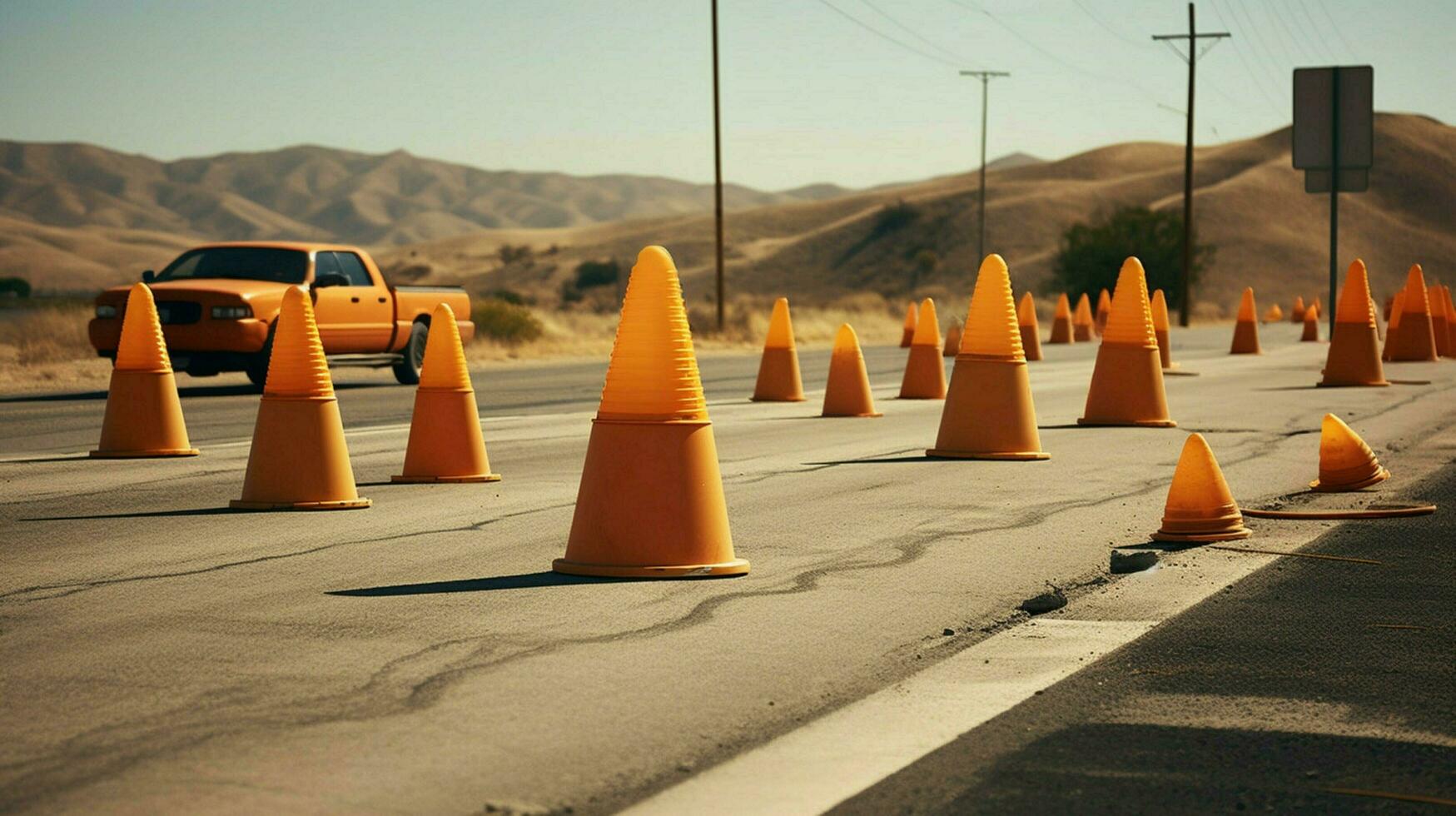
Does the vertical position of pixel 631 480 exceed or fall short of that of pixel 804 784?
it exceeds it

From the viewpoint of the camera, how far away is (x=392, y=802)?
4.29 m

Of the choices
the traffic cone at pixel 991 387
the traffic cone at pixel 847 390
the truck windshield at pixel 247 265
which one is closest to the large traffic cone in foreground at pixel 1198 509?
the traffic cone at pixel 991 387

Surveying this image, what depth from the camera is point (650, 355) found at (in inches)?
301

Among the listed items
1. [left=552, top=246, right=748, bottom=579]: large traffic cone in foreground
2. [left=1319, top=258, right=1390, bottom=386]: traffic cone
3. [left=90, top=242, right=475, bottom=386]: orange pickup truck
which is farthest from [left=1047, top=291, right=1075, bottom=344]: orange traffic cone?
[left=552, top=246, right=748, bottom=579]: large traffic cone in foreground

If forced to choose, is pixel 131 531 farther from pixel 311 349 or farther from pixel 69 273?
pixel 69 273

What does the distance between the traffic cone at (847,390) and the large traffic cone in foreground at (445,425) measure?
20.9 ft

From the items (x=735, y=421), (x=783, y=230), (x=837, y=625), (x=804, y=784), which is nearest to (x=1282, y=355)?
(x=735, y=421)

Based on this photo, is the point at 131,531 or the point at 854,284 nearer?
the point at 131,531

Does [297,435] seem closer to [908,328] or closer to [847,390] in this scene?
[847,390]

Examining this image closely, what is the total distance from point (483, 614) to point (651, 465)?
3.67 ft

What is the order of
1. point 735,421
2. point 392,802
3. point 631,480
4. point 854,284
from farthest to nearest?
point 854,284 → point 735,421 → point 631,480 → point 392,802

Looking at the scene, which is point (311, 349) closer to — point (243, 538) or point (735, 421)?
point (243, 538)

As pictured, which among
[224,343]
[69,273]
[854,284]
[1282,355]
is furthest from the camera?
[69,273]

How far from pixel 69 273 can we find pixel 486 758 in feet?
546
